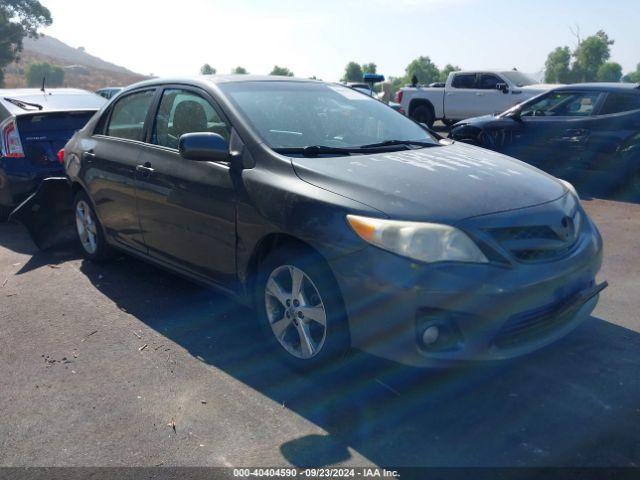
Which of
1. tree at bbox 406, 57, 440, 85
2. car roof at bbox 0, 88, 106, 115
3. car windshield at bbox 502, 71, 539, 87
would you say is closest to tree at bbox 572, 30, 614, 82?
tree at bbox 406, 57, 440, 85

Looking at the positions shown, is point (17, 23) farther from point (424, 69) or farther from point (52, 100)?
point (52, 100)

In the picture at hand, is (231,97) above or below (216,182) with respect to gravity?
above

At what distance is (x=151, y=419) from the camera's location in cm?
326

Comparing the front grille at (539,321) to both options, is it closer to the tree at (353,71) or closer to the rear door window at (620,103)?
the rear door window at (620,103)

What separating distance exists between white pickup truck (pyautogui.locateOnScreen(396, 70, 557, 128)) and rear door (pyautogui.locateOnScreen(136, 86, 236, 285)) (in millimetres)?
13164

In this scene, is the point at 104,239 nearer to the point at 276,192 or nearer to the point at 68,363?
the point at 68,363

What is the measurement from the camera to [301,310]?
11.5 feet

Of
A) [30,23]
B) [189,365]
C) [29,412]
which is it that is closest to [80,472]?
[29,412]

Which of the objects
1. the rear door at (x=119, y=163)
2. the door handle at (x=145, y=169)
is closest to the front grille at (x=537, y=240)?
the door handle at (x=145, y=169)

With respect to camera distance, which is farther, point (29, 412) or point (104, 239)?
point (104, 239)

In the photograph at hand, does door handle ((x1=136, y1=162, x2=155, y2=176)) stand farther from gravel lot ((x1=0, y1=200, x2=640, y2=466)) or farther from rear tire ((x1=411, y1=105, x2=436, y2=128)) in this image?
rear tire ((x1=411, y1=105, x2=436, y2=128))

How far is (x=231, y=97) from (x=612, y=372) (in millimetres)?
2892

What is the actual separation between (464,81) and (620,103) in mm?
9076

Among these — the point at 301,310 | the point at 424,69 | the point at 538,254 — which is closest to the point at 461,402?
the point at 538,254
